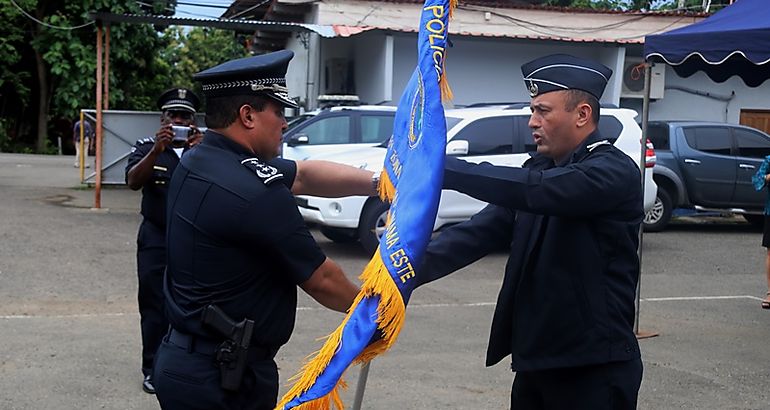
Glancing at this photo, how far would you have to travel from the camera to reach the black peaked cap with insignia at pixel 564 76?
3.21 metres

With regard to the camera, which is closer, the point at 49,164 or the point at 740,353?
the point at 740,353

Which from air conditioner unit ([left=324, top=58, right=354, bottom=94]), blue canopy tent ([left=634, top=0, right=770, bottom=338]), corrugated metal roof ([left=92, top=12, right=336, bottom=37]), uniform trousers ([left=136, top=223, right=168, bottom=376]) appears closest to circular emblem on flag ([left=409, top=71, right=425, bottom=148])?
uniform trousers ([left=136, top=223, right=168, bottom=376])

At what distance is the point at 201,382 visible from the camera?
304 cm

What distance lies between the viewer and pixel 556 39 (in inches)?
788

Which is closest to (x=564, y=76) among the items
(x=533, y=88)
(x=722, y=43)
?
(x=533, y=88)

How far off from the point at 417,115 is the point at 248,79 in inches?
23.7

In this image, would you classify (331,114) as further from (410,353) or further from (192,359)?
(192,359)

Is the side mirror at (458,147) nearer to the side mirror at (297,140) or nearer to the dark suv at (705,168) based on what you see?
the side mirror at (297,140)

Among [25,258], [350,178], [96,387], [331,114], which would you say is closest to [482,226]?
[350,178]

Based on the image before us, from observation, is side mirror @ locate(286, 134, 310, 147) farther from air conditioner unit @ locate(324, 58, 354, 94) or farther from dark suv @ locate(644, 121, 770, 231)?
air conditioner unit @ locate(324, 58, 354, 94)

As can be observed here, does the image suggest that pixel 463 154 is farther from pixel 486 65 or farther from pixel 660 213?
pixel 486 65

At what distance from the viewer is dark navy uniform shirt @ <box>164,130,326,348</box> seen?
9.48ft

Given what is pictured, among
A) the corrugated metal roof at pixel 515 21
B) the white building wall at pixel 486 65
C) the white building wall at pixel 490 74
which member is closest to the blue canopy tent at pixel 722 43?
the white building wall at pixel 490 74

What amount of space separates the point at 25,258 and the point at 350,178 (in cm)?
812
